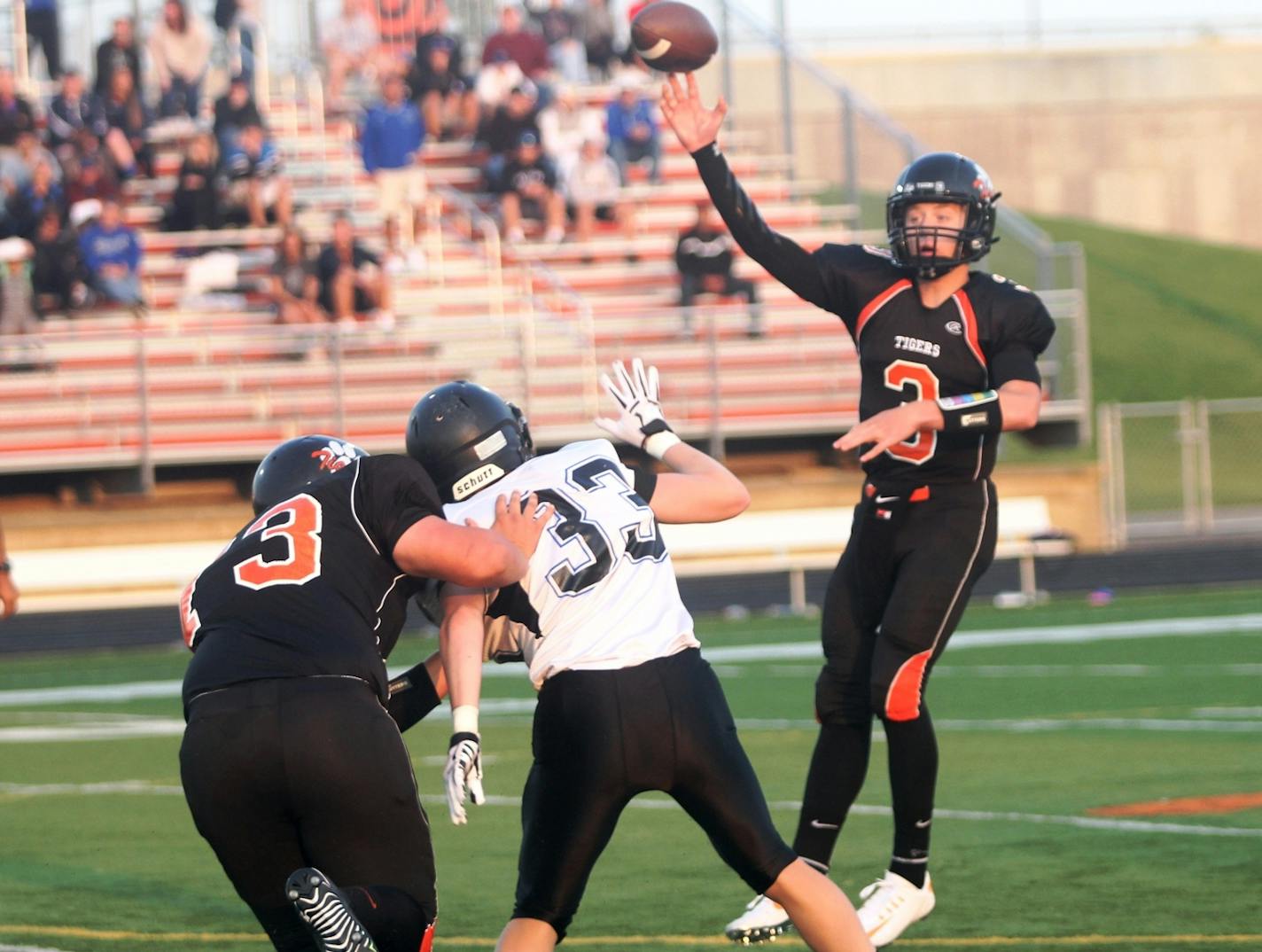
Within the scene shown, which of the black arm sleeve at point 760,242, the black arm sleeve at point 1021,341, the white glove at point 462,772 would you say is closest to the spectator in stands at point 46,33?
the black arm sleeve at point 760,242

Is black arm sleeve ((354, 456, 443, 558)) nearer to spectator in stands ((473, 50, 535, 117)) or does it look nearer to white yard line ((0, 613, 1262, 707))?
white yard line ((0, 613, 1262, 707))

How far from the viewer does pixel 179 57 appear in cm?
2214

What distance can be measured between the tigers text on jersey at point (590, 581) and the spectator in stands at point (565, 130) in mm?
16669

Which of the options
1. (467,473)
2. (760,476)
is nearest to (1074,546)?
(760,476)

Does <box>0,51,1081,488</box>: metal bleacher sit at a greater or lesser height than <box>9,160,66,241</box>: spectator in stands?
lesser

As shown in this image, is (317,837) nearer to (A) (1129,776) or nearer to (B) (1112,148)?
(A) (1129,776)

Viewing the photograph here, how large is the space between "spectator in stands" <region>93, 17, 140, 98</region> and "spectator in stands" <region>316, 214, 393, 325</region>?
410 cm

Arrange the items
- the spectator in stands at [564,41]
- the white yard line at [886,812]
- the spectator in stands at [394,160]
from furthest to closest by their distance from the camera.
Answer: the spectator in stands at [564,41], the spectator in stands at [394,160], the white yard line at [886,812]

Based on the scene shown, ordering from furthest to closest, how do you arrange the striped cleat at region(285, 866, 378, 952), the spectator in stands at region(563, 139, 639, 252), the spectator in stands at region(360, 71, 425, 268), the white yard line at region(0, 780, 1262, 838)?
the spectator in stands at region(563, 139, 639, 252) → the spectator in stands at region(360, 71, 425, 268) → the white yard line at region(0, 780, 1262, 838) → the striped cleat at region(285, 866, 378, 952)

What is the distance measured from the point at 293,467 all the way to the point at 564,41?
62.7ft

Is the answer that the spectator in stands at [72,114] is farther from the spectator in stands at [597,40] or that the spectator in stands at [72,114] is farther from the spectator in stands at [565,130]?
the spectator in stands at [597,40]

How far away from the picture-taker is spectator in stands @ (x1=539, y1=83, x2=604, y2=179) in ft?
70.0

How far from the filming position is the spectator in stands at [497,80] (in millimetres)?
22047

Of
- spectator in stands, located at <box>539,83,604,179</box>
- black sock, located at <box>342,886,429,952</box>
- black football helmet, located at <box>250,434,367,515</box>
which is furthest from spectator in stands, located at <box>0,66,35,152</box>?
black sock, located at <box>342,886,429,952</box>
